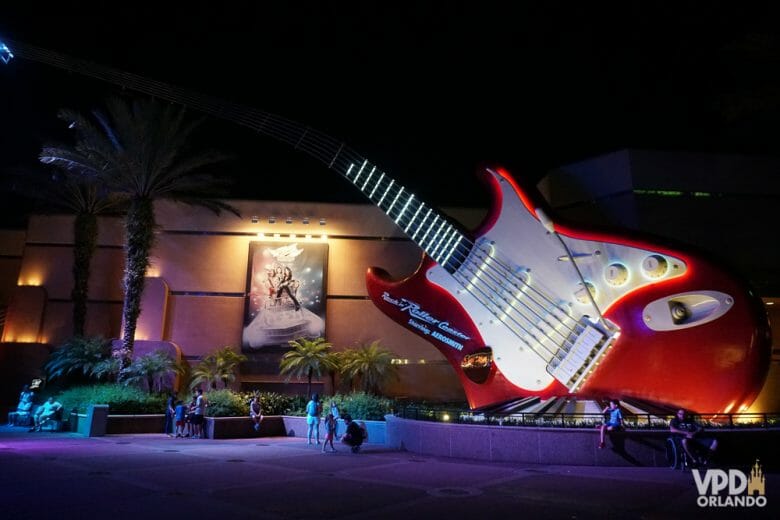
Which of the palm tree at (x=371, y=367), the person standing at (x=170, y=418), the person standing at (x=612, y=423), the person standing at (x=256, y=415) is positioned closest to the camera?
the person standing at (x=612, y=423)

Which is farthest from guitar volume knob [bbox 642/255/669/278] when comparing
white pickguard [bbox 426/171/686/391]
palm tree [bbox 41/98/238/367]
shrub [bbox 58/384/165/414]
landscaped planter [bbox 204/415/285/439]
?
palm tree [bbox 41/98/238/367]

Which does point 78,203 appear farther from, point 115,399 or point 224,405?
point 224,405

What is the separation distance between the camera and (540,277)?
1281cm

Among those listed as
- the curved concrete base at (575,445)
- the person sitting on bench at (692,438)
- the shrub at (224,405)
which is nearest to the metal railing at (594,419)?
the curved concrete base at (575,445)

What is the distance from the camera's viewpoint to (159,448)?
12375 millimetres

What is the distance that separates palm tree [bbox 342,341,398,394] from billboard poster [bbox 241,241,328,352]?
302cm

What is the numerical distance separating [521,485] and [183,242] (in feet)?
75.7

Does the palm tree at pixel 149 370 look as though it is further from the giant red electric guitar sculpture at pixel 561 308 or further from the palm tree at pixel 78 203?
the giant red electric guitar sculpture at pixel 561 308

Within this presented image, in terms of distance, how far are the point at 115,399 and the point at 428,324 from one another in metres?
11.6

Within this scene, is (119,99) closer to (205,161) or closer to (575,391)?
(205,161)

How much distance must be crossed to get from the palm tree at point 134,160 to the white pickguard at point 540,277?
14.3 meters

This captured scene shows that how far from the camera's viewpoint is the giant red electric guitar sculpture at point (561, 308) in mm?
10625

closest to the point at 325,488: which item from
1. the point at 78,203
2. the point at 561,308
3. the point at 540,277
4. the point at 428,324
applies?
the point at 561,308

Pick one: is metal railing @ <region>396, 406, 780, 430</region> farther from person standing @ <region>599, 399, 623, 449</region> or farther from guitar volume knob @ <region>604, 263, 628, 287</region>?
guitar volume knob @ <region>604, 263, 628, 287</region>
